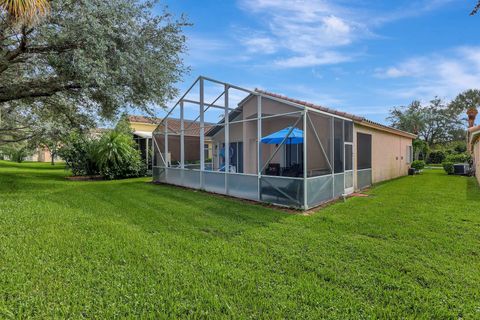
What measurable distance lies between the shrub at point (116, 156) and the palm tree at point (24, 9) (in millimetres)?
9836

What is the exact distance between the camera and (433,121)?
38.6m

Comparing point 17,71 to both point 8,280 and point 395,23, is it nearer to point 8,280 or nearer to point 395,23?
point 8,280

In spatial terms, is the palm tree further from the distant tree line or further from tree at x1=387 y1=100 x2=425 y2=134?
the distant tree line

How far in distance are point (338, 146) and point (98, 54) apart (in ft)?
27.8

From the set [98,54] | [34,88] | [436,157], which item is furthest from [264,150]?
[436,157]

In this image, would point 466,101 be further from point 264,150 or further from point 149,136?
point 149,136

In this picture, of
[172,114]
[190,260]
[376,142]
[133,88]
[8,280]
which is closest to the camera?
[8,280]

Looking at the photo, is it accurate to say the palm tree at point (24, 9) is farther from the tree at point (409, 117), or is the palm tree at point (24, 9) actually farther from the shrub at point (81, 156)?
the tree at point (409, 117)

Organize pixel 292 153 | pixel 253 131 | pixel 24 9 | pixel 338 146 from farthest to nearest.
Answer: pixel 253 131, pixel 292 153, pixel 338 146, pixel 24 9

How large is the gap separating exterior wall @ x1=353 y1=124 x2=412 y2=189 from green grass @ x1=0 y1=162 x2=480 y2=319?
6220 millimetres

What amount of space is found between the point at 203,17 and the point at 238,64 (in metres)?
2.91

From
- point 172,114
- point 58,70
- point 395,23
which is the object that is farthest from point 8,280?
point 395,23

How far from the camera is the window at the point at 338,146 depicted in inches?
371

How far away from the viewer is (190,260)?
162 inches
